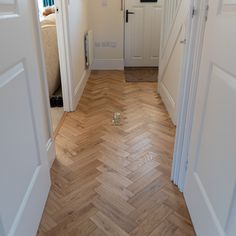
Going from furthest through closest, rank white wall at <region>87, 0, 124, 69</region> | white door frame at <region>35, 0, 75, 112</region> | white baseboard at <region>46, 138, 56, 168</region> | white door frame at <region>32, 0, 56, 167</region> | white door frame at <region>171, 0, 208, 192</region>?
white wall at <region>87, 0, 124, 69</region>
white door frame at <region>35, 0, 75, 112</region>
white baseboard at <region>46, 138, 56, 168</region>
white door frame at <region>32, 0, 56, 167</region>
white door frame at <region>171, 0, 208, 192</region>

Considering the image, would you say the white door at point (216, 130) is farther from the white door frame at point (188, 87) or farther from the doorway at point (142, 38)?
the doorway at point (142, 38)

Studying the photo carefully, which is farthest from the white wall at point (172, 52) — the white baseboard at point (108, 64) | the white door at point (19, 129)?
the white baseboard at point (108, 64)

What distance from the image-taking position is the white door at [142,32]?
4371 millimetres

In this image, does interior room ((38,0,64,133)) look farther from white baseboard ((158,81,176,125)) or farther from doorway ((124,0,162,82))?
doorway ((124,0,162,82))

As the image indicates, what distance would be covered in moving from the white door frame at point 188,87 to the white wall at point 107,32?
3.26m

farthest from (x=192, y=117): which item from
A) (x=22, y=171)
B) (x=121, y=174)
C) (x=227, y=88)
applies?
(x=22, y=171)

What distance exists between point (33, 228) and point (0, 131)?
62cm

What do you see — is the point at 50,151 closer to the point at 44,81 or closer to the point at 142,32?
the point at 44,81

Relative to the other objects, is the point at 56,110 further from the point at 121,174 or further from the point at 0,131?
the point at 0,131

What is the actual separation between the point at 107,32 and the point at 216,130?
376 cm

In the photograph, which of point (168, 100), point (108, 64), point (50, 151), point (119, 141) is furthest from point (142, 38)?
point (50, 151)

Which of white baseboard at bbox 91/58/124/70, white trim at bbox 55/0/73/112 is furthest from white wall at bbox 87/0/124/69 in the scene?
white trim at bbox 55/0/73/112

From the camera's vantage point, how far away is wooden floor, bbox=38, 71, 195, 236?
1.38 meters

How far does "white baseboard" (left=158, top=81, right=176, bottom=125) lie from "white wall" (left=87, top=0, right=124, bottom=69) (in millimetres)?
1590
